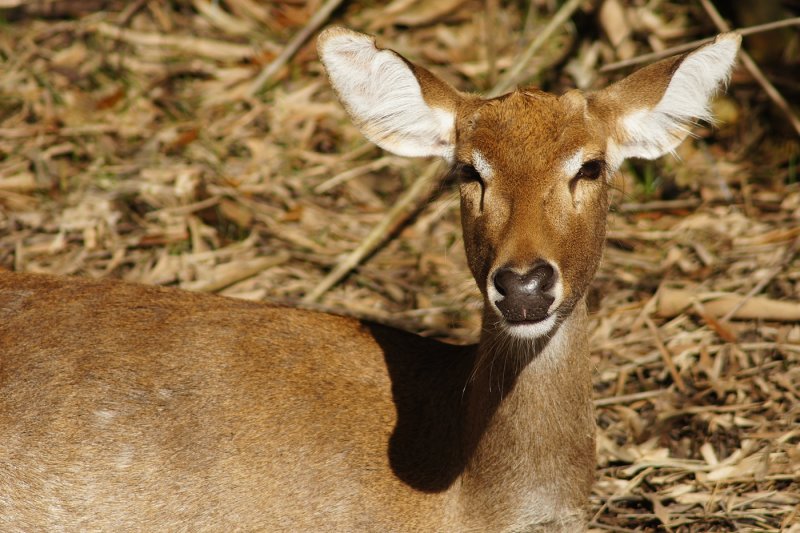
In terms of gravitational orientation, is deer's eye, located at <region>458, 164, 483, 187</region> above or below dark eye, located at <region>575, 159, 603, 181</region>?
below

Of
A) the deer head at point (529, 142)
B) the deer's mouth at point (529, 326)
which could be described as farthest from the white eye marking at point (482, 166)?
the deer's mouth at point (529, 326)

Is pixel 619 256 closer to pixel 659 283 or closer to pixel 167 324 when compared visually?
pixel 659 283

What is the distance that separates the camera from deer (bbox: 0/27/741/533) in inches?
157

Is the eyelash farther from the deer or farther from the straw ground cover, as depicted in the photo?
the straw ground cover

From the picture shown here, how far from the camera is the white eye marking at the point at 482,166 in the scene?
3885 millimetres

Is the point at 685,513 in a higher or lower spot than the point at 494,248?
lower

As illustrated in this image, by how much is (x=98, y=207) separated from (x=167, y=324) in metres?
2.57

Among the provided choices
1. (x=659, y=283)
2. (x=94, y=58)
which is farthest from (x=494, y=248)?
(x=94, y=58)

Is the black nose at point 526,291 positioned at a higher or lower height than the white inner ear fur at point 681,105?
lower

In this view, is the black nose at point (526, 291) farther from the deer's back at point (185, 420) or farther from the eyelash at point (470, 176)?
the deer's back at point (185, 420)

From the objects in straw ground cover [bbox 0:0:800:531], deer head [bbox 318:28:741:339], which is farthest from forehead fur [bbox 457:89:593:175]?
straw ground cover [bbox 0:0:800:531]

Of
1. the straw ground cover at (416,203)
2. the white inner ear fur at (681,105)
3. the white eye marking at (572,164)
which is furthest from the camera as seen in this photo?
the straw ground cover at (416,203)

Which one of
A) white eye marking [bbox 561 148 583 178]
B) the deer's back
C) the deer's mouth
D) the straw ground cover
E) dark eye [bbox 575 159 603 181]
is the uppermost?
white eye marking [bbox 561 148 583 178]

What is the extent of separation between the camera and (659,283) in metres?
6.30
